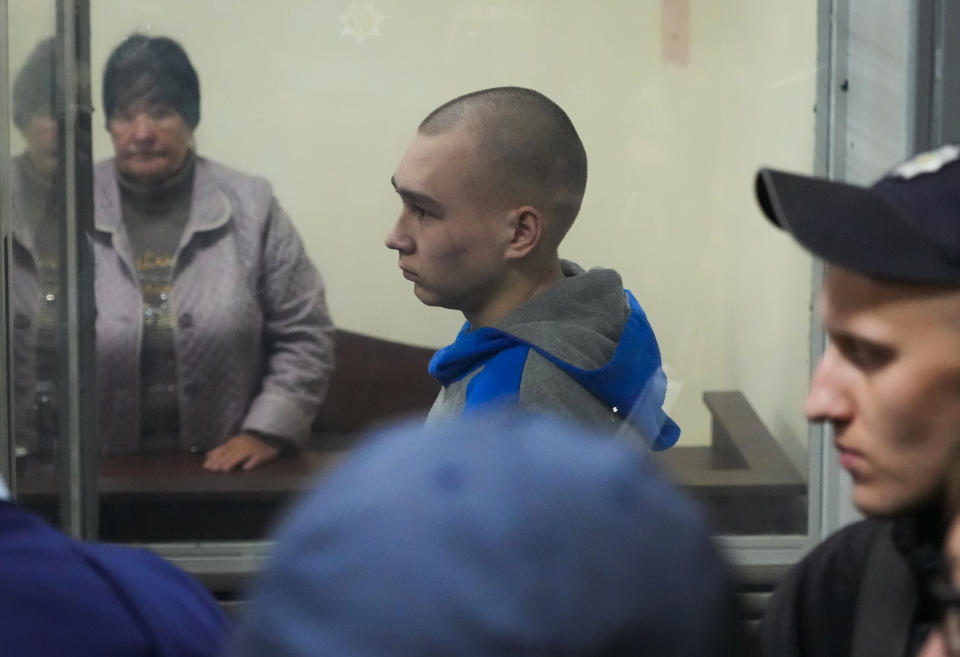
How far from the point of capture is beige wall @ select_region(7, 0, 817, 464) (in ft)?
12.3

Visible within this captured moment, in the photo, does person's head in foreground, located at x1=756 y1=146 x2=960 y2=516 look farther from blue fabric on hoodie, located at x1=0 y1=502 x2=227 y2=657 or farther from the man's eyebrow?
the man's eyebrow

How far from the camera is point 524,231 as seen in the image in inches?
102

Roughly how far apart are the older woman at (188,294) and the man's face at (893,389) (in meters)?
2.60

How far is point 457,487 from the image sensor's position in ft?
2.63

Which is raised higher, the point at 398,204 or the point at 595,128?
the point at 595,128

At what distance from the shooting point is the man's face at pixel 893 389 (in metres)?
1.33

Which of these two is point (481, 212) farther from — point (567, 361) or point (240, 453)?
point (240, 453)

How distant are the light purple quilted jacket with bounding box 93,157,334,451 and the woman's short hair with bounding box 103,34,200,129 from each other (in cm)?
19

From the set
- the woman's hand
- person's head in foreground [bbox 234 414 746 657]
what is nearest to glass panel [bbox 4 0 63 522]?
the woman's hand

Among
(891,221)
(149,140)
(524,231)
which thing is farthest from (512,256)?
(149,140)

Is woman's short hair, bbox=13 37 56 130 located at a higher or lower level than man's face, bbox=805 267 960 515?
higher

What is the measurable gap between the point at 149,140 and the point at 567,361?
6.10 ft

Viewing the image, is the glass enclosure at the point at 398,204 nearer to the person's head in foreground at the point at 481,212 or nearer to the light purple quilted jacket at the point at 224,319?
the light purple quilted jacket at the point at 224,319

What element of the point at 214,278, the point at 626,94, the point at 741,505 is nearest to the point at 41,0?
the point at 214,278
